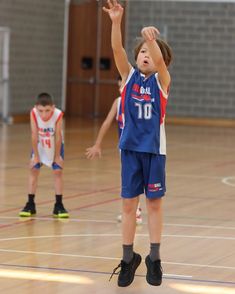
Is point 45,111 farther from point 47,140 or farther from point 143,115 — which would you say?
point 143,115

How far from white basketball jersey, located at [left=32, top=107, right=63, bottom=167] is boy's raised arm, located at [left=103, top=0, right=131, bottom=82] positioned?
119 inches

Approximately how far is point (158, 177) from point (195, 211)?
374cm

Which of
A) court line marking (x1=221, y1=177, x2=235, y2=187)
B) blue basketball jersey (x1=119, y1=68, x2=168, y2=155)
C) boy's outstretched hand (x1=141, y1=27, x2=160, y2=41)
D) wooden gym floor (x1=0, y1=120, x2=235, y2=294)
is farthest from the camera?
court line marking (x1=221, y1=177, x2=235, y2=187)

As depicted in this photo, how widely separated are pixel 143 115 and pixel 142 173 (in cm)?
37

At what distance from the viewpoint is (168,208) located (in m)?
9.27

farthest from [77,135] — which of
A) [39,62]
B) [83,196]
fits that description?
[83,196]

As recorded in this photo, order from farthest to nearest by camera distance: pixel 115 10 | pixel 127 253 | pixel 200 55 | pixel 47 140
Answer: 1. pixel 200 55
2. pixel 47 140
3. pixel 127 253
4. pixel 115 10

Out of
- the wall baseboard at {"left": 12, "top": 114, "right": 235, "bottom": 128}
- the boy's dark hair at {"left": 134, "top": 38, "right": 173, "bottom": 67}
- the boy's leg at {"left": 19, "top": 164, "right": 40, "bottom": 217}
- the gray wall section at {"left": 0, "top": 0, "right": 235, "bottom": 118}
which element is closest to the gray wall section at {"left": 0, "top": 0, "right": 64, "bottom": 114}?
the gray wall section at {"left": 0, "top": 0, "right": 235, "bottom": 118}

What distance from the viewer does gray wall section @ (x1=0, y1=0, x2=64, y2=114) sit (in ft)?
73.7

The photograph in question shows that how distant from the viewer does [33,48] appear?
2333cm

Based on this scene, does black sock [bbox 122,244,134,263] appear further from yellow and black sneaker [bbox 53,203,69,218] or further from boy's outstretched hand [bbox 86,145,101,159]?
yellow and black sneaker [bbox 53,203,69,218]

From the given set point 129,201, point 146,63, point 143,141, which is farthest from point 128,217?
point 146,63

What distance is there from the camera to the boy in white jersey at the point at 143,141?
5434 mm

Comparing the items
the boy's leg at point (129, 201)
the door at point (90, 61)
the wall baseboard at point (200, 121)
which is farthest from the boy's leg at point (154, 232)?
the door at point (90, 61)
